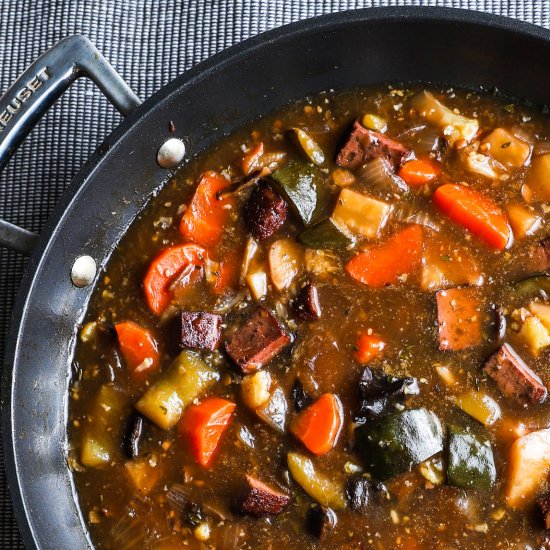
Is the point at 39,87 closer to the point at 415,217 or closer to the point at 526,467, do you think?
the point at 415,217

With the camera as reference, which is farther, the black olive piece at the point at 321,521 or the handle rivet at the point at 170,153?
the handle rivet at the point at 170,153

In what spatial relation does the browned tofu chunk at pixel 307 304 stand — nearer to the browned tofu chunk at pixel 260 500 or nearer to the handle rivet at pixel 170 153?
the browned tofu chunk at pixel 260 500

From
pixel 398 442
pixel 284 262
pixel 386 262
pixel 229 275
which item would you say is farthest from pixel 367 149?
pixel 398 442

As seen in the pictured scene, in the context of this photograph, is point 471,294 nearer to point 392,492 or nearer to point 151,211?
point 392,492

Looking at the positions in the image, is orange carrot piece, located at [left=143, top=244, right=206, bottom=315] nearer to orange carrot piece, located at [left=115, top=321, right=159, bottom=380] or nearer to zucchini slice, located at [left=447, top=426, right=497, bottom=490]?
orange carrot piece, located at [left=115, top=321, right=159, bottom=380]

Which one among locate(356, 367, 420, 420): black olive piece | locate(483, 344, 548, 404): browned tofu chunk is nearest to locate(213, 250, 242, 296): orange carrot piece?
locate(356, 367, 420, 420): black olive piece

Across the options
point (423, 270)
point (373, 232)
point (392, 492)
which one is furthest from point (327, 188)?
point (392, 492)

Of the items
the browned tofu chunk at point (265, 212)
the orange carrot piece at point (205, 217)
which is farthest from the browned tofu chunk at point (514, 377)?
the orange carrot piece at point (205, 217)
